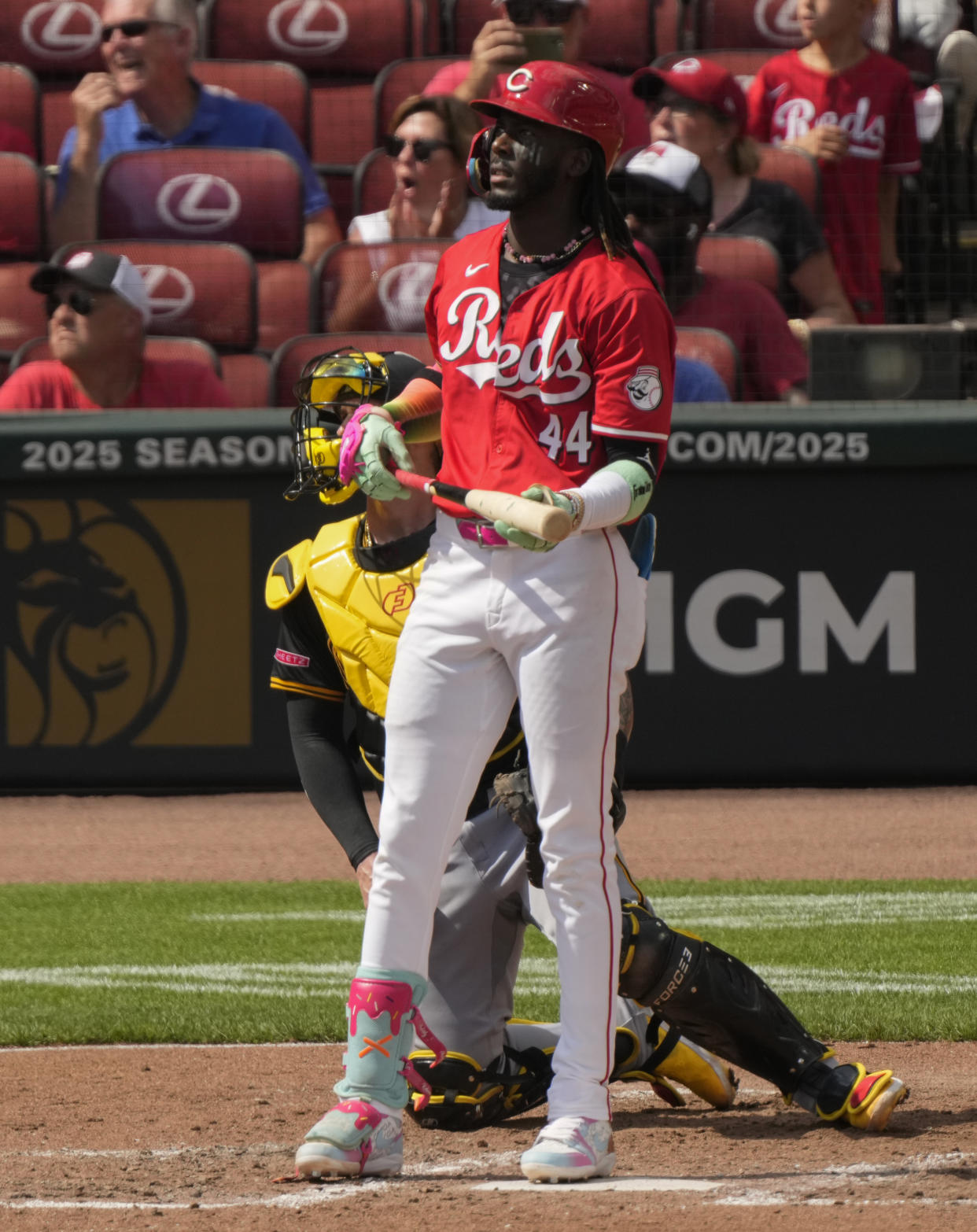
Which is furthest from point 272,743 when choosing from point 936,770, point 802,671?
point 936,770

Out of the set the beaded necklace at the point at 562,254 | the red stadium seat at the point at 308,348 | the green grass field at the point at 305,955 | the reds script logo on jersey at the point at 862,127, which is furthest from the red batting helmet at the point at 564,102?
the reds script logo on jersey at the point at 862,127

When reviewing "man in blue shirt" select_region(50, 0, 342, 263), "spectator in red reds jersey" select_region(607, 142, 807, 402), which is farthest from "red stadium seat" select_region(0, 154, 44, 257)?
"spectator in red reds jersey" select_region(607, 142, 807, 402)

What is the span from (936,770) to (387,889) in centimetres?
590

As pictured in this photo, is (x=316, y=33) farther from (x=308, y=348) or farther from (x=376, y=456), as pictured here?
(x=376, y=456)

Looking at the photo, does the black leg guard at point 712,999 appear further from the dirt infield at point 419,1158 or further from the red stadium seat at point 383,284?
the red stadium seat at point 383,284

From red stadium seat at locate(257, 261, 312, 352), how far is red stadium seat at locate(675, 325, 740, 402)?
5.62ft

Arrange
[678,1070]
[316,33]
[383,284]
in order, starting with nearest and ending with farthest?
[678,1070]
[383,284]
[316,33]

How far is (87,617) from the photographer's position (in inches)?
336

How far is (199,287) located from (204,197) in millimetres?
617

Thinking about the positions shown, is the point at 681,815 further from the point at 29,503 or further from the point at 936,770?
the point at 29,503

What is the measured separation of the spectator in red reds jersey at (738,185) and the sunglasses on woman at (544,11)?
17.7 inches

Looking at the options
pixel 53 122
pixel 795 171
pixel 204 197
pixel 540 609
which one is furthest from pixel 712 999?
pixel 53 122

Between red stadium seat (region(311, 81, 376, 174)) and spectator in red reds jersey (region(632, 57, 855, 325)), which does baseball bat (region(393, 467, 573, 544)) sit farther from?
red stadium seat (region(311, 81, 376, 174))

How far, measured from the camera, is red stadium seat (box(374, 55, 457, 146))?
383 inches
